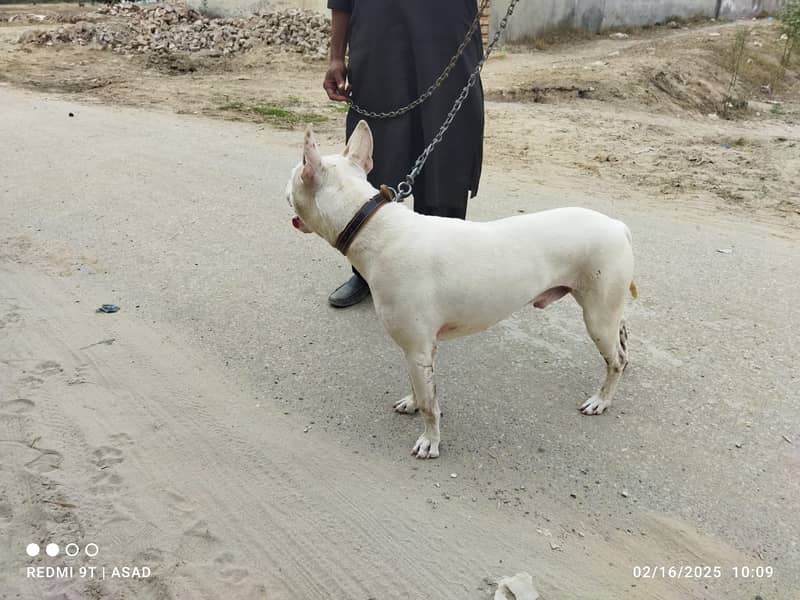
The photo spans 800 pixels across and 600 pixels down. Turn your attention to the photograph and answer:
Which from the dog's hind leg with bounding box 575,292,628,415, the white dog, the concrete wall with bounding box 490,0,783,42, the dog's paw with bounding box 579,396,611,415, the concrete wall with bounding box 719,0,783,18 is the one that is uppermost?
the concrete wall with bounding box 719,0,783,18

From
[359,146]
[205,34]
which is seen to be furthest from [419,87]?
[205,34]

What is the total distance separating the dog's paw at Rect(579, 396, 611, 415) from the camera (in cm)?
312

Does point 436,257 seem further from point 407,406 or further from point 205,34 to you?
point 205,34

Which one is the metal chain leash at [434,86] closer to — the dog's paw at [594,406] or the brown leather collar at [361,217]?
the brown leather collar at [361,217]

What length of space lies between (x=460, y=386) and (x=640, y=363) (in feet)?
3.39

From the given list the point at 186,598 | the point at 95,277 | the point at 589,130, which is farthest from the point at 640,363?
the point at 589,130

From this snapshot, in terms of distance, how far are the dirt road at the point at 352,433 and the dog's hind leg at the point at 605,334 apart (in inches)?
4.0

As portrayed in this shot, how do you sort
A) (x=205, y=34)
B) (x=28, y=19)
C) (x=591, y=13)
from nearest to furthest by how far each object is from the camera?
(x=205, y=34)
(x=591, y=13)
(x=28, y=19)

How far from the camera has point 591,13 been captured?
55.3 feet

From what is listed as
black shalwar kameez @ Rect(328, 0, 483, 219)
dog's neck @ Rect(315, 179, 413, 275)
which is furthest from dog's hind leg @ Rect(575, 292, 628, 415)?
black shalwar kameez @ Rect(328, 0, 483, 219)

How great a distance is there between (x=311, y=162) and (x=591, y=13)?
55.4ft

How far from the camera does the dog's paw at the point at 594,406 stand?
312 centimetres

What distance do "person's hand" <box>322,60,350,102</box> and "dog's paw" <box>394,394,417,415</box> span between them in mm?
1865

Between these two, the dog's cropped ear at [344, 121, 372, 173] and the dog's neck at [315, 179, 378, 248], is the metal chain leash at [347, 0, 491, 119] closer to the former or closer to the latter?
the dog's cropped ear at [344, 121, 372, 173]
